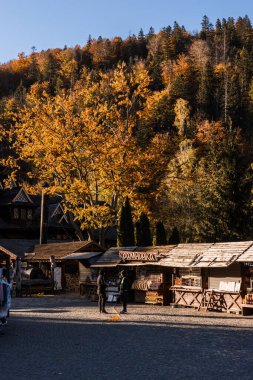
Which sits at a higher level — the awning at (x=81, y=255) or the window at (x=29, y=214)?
the window at (x=29, y=214)

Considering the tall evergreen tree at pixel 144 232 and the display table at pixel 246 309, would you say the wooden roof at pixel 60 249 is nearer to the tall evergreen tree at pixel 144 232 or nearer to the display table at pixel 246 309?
the tall evergreen tree at pixel 144 232

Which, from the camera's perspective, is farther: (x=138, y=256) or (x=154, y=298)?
(x=138, y=256)

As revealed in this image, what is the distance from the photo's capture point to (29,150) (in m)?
39.7

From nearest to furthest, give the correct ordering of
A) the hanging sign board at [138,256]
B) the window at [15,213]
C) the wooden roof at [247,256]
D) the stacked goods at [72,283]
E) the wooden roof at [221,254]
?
the wooden roof at [247,256] < the wooden roof at [221,254] < the hanging sign board at [138,256] < the stacked goods at [72,283] < the window at [15,213]

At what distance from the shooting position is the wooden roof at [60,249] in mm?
41878

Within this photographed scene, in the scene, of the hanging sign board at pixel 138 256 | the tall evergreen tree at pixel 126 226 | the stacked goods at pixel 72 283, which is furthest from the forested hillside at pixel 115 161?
the hanging sign board at pixel 138 256

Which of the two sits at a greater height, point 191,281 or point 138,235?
point 138,235

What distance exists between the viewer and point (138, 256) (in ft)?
108

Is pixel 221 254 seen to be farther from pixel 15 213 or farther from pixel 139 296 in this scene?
pixel 15 213

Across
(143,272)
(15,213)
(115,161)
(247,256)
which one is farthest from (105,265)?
(15,213)

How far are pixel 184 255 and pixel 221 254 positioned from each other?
3.08 meters

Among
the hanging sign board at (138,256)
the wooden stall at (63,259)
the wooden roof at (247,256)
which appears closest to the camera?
the wooden roof at (247,256)

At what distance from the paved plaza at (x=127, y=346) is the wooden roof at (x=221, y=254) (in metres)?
2.63

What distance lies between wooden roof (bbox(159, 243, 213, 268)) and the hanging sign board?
899 millimetres
